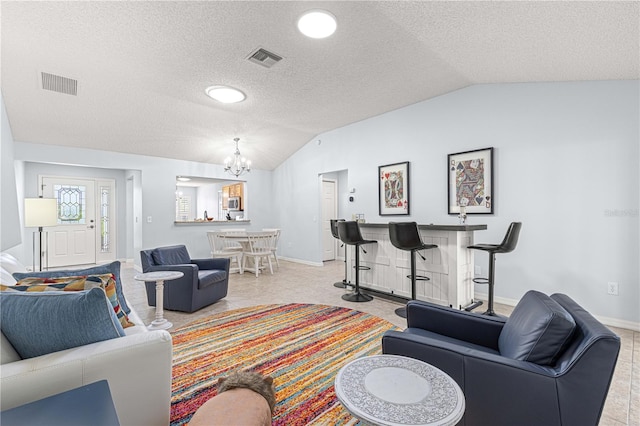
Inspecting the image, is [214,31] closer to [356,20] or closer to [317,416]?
[356,20]

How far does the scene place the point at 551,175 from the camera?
3377 mm

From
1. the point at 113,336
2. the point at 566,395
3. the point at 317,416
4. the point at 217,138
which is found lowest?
the point at 317,416

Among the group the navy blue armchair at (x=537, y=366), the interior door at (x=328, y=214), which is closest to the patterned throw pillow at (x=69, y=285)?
the navy blue armchair at (x=537, y=366)

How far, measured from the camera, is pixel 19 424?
75cm

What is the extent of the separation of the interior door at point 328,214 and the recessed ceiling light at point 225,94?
3238 millimetres

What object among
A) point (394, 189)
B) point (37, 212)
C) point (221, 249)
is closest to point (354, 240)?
point (394, 189)

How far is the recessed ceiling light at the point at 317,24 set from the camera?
2.61 metres

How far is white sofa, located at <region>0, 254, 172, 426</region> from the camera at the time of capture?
3.35 feet

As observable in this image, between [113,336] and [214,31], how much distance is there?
274 centimetres

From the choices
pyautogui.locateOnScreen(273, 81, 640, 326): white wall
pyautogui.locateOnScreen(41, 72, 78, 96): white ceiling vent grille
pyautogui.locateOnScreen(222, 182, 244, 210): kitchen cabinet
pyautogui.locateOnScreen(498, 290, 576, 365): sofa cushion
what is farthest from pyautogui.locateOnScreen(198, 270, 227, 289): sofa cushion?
pyautogui.locateOnScreen(222, 182, 244, 210): kitchen cabinet

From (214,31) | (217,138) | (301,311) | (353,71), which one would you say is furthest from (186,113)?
(301,311)

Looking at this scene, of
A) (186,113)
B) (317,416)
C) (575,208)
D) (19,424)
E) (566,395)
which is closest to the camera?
(19,424)

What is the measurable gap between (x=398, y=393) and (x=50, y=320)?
138cm

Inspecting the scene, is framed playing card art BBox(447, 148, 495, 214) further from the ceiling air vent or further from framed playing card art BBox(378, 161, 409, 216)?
the ceiling air vent
